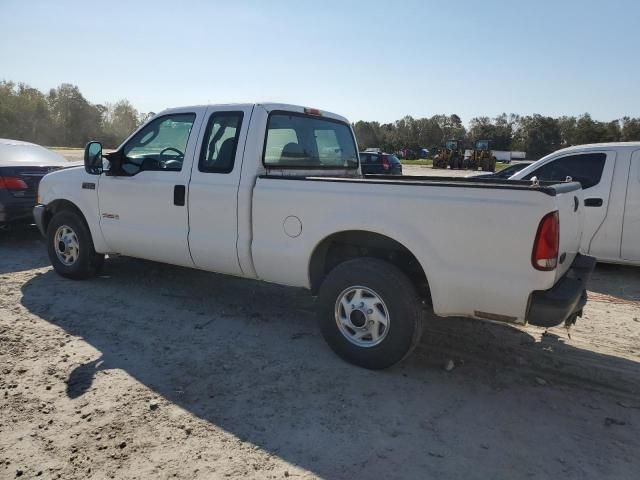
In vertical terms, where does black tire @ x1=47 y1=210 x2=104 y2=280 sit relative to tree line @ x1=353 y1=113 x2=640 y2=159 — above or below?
below

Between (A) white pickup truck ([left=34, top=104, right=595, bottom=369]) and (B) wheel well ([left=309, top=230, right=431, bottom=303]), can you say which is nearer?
(A) white pickup truck ([left=34, top=104, right=595, bottom=369])

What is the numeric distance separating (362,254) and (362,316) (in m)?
0.64

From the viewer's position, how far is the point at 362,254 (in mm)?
4191

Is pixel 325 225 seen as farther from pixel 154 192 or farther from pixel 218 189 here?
pixel 154 192

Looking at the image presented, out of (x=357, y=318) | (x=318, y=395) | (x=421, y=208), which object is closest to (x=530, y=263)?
(x=421, y=208)

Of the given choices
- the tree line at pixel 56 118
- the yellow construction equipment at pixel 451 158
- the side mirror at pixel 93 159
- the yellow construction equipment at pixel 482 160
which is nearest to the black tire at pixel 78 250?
the side mirror at pixel 93 159

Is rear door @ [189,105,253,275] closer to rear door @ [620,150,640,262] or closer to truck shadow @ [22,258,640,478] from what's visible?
truck shadow @ [22,258,640,478]

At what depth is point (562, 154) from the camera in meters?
7.00

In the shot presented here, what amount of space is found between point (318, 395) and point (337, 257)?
1.26m

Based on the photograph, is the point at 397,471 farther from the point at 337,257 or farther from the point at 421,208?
the point at 337,257

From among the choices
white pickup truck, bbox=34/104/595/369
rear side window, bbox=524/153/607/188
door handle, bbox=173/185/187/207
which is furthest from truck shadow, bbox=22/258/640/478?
rear side window, bbox=524/153/607/188

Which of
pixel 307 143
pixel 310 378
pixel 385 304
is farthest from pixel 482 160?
pixel 310 378

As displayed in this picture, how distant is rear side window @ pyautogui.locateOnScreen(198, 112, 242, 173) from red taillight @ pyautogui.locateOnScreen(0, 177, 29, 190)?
438cm

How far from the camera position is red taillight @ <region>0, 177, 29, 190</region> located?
738 cm
